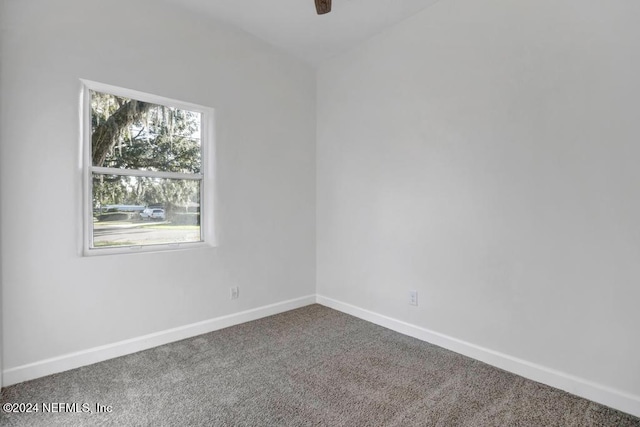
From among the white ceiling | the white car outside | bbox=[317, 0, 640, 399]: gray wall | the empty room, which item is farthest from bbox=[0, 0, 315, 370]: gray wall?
bbox=[317, 0, 640, 399]: gray wall

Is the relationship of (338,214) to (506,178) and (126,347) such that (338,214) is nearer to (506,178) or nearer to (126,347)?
(506,178)

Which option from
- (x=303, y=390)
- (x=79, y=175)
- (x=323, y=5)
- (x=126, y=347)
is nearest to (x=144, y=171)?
(x=79, y=175)

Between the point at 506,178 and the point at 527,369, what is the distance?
129 centimetres

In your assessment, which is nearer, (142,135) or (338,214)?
(142,135)

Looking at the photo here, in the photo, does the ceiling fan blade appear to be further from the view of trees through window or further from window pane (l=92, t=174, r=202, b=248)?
window pane (l=92, t=174, r=202, b=248)

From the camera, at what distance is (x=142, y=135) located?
2725mm

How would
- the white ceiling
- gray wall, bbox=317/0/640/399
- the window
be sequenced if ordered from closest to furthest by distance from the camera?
1. gray wall, bbox=317/0/640/399
2. the window
3. the white ceiling

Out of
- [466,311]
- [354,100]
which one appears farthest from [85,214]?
[466,311]

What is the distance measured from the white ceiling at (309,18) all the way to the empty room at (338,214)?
0.08 ft

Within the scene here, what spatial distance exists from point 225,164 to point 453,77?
2.06m

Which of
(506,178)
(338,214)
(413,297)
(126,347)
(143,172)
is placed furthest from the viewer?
(338,214)

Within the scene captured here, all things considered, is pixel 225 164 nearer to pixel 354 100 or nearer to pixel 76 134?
pixel 76 134

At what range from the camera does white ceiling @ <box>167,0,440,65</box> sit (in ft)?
9.00

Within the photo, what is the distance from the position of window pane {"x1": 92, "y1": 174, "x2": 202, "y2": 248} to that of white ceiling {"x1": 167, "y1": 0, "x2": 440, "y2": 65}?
151 centimetres
